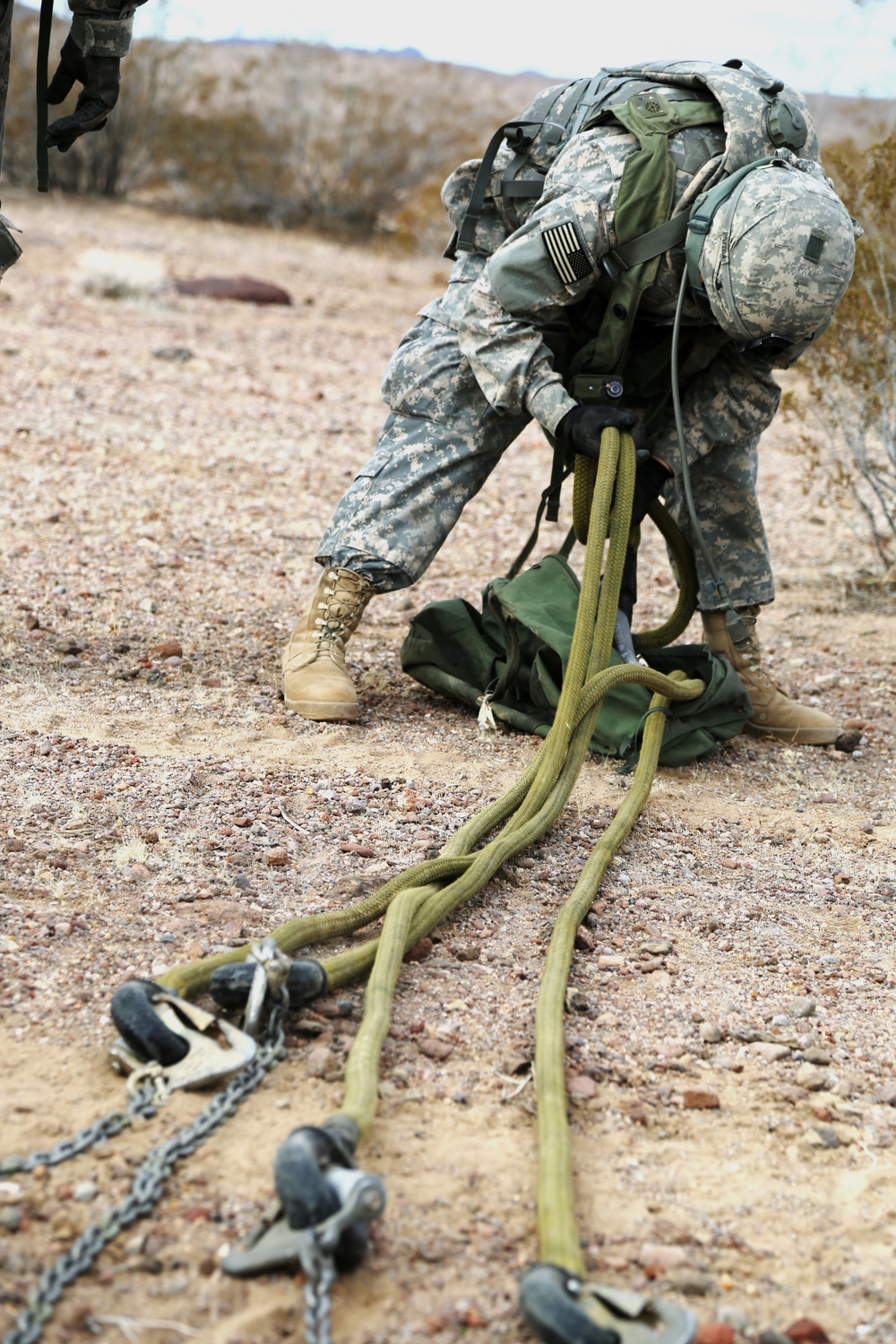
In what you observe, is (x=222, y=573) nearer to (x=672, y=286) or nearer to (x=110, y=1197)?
(x=672, y=286)

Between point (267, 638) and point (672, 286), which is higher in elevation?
point (672, 286)

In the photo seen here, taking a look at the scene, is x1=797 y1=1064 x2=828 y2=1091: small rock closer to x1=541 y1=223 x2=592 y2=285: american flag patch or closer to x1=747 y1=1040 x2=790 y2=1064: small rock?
x1=747 y1=1040 x2=790 y2=1064: small rock

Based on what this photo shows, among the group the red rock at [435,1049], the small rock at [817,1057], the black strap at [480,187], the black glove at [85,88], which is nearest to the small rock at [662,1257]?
the red rock at [435,1049]

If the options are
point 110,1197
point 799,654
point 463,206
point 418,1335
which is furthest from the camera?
point 799,654

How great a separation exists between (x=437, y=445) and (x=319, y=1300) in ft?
7.19

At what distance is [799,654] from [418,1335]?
3.09m

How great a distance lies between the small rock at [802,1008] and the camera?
2033mm

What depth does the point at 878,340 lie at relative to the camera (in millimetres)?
4641

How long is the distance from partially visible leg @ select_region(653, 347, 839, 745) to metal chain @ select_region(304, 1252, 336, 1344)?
2.34m

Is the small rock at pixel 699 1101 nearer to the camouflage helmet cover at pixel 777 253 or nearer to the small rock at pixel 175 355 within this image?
the camouflage helmet cover at pixel 777 253

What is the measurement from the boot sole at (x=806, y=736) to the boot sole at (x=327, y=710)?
1070 mm

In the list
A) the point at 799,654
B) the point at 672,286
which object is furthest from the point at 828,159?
→ the point at 672,286

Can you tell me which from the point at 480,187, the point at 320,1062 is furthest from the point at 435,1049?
the point at 480,187

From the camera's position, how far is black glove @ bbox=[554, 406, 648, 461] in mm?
Result: 2744
